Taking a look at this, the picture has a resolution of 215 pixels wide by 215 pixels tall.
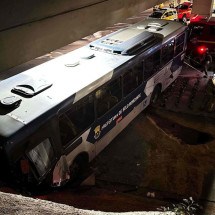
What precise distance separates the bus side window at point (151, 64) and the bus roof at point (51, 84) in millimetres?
1174

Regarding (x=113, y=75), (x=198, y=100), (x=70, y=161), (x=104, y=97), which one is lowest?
(x=198, y=100)

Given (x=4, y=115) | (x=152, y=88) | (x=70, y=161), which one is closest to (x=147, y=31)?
(x=152, y=88)

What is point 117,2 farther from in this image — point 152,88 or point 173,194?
point 173,194

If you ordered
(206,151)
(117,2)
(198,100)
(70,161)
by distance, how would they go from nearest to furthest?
(70,161) → (117,2) → (206,151) → (198,100)

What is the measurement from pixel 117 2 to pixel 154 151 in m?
4.82

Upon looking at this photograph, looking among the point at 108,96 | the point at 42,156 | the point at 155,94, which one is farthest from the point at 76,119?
the point at 155,94

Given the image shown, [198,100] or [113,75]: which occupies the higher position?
[113,75]

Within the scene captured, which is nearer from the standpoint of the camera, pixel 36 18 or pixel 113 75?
pixel 36 18

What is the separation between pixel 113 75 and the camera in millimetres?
8469

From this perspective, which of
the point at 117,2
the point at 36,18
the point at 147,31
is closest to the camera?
the point at 36,18

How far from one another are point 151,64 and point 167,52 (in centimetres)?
158

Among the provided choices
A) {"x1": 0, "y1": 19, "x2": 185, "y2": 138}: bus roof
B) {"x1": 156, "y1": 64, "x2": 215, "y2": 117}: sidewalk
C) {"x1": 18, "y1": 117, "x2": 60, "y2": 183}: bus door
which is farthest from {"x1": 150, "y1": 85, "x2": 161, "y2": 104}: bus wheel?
{"x1": 18, "y1": 117, "x2": 60, "y2": 183}: bus door

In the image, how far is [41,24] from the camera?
19.1 ft

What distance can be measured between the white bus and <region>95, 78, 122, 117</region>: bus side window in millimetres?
30
